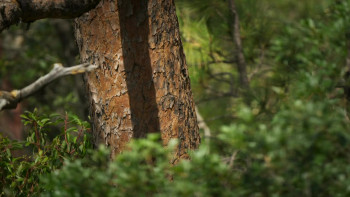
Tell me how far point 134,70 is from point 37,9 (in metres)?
0.56

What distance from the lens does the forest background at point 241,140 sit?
58.1 inches

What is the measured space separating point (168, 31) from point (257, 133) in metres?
1.06

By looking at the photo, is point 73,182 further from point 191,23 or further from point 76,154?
point 191,23

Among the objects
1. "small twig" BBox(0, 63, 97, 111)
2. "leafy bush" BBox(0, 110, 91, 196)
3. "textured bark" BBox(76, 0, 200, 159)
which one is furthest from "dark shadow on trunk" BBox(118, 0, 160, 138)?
"small twig" BBox(0, 63, 97, 111)

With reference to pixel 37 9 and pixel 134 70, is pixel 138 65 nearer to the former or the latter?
pixel 134 70

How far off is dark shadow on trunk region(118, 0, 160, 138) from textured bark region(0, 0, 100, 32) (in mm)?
188

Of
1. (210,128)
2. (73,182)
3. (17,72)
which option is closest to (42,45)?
(17,72)

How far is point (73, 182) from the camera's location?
1.56 metres

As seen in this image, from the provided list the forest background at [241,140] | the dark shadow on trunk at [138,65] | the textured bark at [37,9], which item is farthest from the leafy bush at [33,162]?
the textured bark at [37,9]

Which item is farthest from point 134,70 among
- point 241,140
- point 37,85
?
point 241,140

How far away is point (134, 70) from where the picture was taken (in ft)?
7.80

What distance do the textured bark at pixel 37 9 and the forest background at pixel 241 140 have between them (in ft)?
0.65

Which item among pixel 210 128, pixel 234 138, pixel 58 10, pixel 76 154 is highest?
pixel 58 10

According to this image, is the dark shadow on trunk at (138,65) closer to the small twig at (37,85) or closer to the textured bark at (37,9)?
the textured bark at (37,9)
